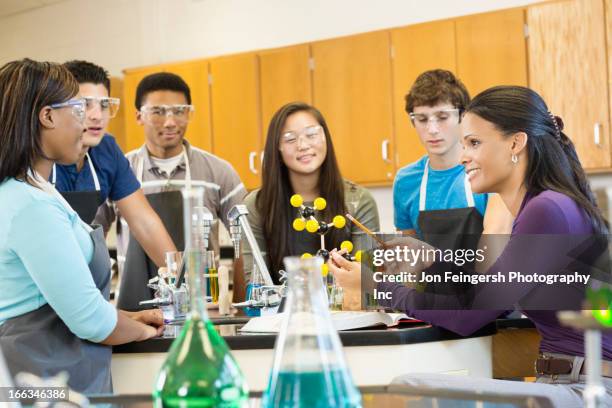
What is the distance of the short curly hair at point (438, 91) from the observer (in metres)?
3.26

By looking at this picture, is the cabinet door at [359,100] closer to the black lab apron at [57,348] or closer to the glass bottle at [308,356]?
the black lab apron at [57,348]

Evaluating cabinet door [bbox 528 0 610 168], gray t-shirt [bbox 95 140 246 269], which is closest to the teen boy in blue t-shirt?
gray t-shirt [bbox 95 140 246 269]

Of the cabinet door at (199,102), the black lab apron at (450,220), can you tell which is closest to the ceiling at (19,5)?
the cabinet door at (199,102)

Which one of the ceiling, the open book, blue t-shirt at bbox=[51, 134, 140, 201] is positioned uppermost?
the ceiling

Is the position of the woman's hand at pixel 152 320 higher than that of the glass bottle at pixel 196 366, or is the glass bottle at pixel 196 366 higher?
the glass bottle at pixel 196 366

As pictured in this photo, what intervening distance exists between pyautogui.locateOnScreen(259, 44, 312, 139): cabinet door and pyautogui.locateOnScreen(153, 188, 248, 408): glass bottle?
4.74m

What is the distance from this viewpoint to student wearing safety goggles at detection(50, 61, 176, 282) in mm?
3045

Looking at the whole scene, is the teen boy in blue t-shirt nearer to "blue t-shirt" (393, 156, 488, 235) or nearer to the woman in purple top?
"blue t-shirt" (393, 156, 488, 235)

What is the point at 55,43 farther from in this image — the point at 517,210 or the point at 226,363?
the point at 226,363

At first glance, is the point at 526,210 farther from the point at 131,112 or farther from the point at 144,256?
the point at 131,112

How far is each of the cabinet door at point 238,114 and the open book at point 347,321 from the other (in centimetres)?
360

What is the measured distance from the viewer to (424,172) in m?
3.36

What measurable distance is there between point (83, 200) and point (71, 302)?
50.3 inches

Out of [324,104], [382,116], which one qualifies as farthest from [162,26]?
[382,116]
